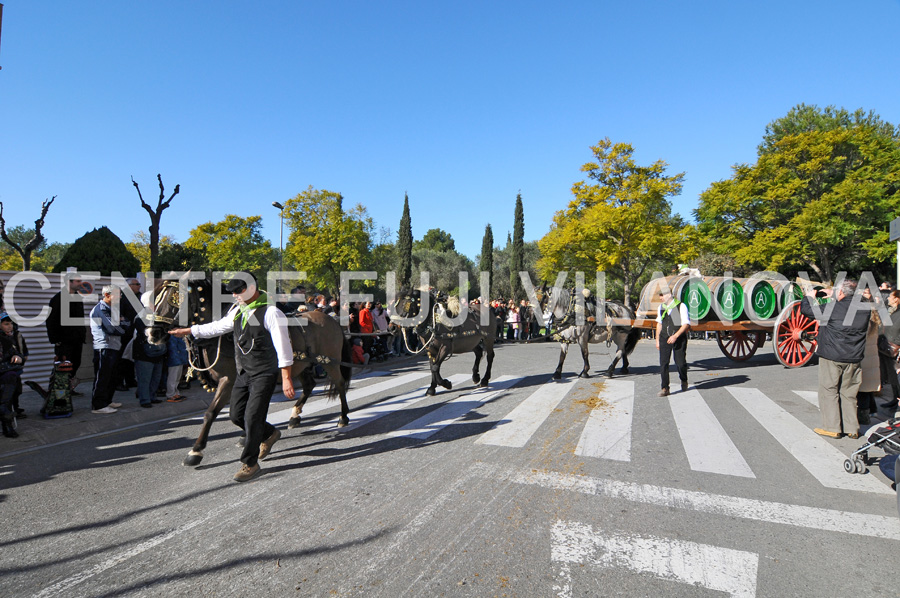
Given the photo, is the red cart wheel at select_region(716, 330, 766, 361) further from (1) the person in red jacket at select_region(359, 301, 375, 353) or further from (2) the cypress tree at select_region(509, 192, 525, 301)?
(2) the cypress tree at select_region(509, 192, 525, 301)

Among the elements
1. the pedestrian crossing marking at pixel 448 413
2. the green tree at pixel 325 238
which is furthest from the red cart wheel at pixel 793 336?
the green tree at pixel 325 238

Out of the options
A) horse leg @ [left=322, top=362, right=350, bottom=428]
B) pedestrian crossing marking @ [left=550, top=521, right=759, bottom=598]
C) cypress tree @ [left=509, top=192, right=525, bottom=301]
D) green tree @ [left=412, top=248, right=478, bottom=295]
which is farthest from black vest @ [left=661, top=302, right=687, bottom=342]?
green tree @ [left=412, top=248, right=478, bottom=295]

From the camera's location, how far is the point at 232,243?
52.4 metres

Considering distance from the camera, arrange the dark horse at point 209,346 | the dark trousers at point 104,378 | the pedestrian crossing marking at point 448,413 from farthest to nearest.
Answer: the dark trousers at point 104,378 < the pedestrian crossing marking at point 448,413 < the dark horse at point 209,346

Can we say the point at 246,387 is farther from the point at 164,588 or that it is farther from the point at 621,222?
the point at 621,222

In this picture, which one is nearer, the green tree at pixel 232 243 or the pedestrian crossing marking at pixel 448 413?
the pedestrian crossing marking at pixel 448 413

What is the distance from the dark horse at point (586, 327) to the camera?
10.3 metres

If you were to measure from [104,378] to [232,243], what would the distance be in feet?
162

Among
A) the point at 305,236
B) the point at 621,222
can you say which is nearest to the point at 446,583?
the point at 621,222

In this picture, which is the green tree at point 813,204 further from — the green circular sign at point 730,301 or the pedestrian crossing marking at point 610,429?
the pedestrian crossing marking at point 610,429

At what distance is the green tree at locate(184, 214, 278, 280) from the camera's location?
52062mm

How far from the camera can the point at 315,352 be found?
632 centimetres

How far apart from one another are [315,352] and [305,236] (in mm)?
39362

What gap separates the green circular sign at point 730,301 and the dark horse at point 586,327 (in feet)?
6.63
